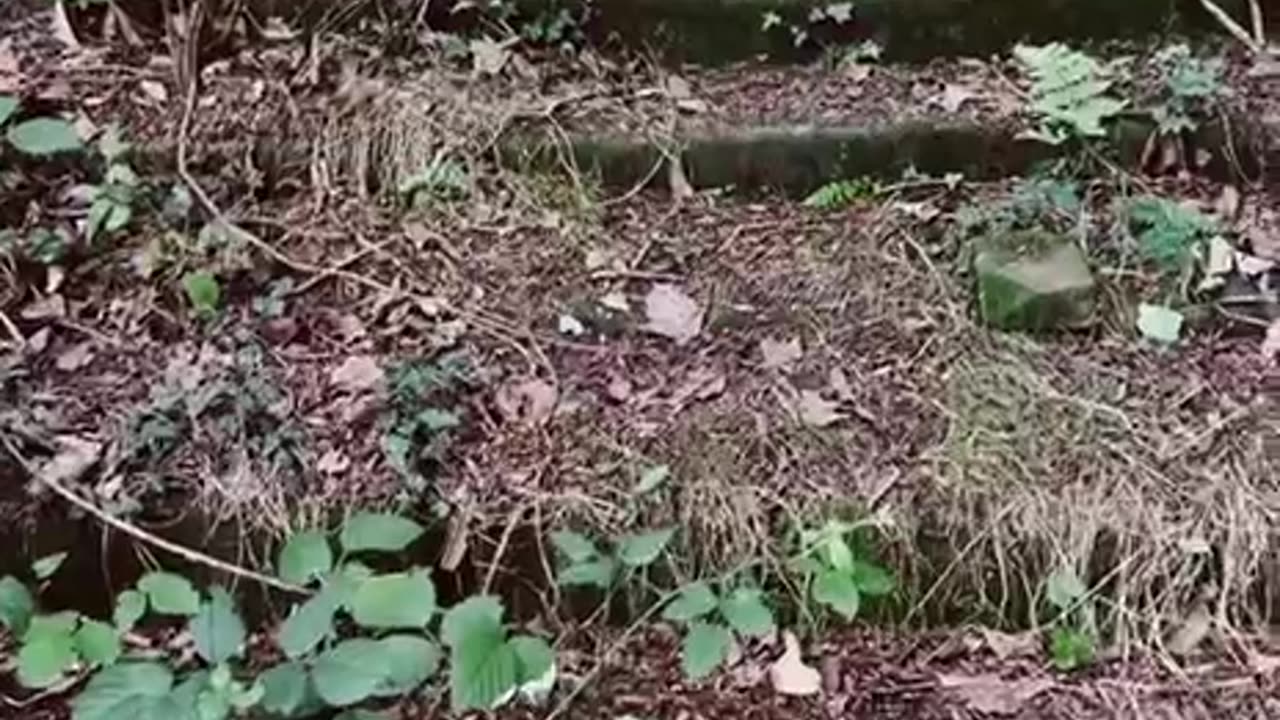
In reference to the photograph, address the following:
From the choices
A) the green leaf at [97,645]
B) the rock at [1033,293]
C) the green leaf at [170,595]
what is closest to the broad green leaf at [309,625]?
the green leaf at [170,595]

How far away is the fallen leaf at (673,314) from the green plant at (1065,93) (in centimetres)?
76

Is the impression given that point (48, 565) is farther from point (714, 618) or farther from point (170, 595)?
point (714, 618)

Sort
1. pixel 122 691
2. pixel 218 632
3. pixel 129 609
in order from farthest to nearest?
pixel 129 609 → pixel 218 632 → pixel 122 691

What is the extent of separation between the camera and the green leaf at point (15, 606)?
2721 millimetres

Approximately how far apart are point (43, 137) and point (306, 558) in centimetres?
109

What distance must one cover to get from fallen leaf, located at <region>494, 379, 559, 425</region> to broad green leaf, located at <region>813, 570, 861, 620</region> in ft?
1.78

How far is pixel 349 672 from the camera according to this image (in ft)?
8.38

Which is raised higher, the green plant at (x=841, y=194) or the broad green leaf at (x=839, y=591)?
the green plant at (x=841, y=194)

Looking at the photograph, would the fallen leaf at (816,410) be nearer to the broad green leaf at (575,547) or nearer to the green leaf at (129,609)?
the broad green leaf at (575,547)

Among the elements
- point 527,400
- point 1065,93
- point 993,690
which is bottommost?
point 993,690

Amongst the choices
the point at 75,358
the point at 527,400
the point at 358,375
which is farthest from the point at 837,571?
the point at 75,358

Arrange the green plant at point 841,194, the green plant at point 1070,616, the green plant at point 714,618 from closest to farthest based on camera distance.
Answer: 1. the green plant at point 714,618
2. the green plant at point 1070,616
3. the green plant at point 841,194

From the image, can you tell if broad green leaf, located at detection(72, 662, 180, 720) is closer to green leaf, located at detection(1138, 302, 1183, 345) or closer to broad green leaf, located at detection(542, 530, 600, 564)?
broad green leaf, located at detection(542, 530, 600, 564)

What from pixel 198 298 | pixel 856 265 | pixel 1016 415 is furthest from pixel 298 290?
pixel 1016 415
